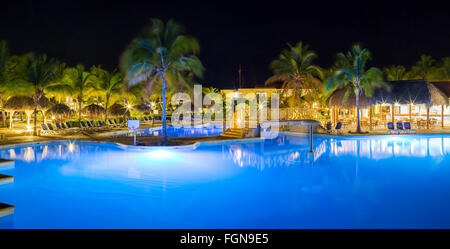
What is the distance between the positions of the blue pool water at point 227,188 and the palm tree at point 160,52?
3447mm

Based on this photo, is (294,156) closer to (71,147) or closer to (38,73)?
(71,147)

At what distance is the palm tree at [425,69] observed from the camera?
3681 centimetres

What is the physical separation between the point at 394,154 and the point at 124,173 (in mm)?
10074

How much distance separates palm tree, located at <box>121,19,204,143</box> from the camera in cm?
1364

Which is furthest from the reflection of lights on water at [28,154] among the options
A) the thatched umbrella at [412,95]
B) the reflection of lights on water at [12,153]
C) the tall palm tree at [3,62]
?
the thatched umbrella at [412,95]

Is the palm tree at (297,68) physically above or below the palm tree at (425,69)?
below

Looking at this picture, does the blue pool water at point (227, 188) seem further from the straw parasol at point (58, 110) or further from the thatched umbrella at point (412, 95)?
the thatched umbrella at point (412, 95)

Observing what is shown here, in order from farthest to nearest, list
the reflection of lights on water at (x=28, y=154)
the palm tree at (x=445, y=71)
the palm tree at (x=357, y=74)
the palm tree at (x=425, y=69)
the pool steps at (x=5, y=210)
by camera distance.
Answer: the palm tree at (x=425, y=69) < the palm tree at (x=445, y=71) < the palm tree at (x=357, y=74) < the reflection of lights on water at (x=28, y=154) < the pool steps at (x=5, y=210)

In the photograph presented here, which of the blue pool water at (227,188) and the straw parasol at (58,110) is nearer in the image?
the blue pool water at (227,188)

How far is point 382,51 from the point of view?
41406mm

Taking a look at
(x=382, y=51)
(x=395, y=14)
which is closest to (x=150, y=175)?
(x=395, y=14)

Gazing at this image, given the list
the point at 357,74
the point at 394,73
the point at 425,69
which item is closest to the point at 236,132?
the point at 357,74

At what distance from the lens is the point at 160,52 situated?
13.7m

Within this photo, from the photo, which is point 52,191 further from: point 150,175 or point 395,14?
point 395,14
